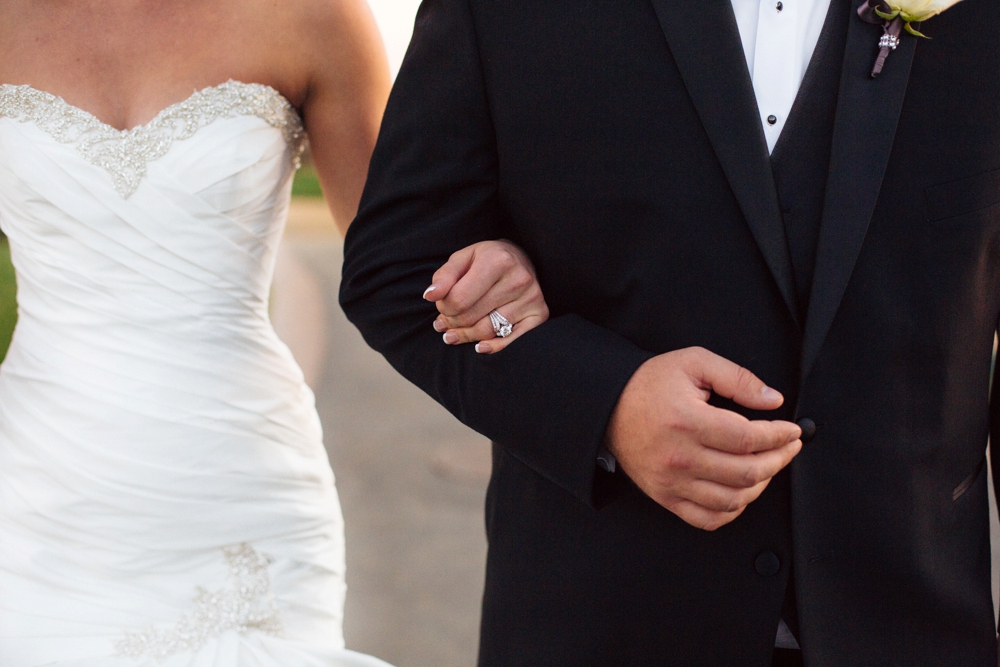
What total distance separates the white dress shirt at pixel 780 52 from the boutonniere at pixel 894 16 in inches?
3.1

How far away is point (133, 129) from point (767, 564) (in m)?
1.62

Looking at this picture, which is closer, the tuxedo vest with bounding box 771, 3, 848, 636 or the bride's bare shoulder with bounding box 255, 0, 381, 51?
the tuxedo vest with bounding box 771, 3, 848, 636

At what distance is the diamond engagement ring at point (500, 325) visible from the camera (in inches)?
59.1

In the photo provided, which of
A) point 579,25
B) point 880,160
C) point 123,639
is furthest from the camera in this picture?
point 123,639

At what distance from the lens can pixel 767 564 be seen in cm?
147

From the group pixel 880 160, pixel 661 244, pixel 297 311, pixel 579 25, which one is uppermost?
pixel 297 311

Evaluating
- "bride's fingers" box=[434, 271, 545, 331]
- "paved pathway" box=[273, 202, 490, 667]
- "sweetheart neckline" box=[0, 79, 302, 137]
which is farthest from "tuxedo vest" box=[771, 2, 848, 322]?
"paved pathway" box=[273, 202, 490, 667]

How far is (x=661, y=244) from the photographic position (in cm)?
145

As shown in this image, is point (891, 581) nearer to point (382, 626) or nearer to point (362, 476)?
point (382, 626)

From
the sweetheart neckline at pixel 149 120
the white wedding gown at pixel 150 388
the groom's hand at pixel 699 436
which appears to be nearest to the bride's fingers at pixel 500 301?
the groom's hand at pixel 699 436

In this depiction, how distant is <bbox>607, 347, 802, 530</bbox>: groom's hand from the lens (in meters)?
1.26

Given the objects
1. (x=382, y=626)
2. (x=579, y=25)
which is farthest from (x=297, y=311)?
(x=579, y=25)

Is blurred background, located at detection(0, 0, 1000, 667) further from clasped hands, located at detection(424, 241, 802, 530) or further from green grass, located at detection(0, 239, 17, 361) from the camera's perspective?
clasped hands, located at detection(424, 241, 802, 530)

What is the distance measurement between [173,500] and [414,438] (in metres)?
5.23
